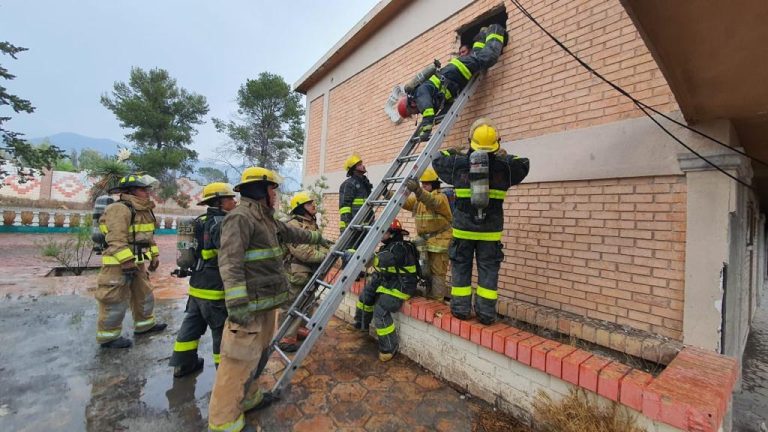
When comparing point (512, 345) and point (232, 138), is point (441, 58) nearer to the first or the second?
point (512, 345)

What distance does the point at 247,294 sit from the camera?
2.53 m

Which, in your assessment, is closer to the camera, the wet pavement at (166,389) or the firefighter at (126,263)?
the wet pavement at (166,389)

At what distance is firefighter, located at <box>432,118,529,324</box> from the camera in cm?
296

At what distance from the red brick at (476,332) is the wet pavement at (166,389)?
53 centimetres

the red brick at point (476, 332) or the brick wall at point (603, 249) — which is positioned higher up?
the brick wall at point (603, 249)

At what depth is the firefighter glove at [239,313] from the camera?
242 cm

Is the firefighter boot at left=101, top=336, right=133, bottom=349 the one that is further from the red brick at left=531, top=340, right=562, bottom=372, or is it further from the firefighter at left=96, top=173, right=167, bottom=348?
the red brick at left=531, top=340, right=562, bottom=372

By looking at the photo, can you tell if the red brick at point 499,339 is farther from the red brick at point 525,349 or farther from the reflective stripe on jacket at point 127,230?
A: the reflective stripe on jacket at point 127,230

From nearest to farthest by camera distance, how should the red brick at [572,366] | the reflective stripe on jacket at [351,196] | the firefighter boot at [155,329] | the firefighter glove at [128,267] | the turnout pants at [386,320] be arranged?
1. the red brick at [572,366]
2. the turnout pants at [386,320]
3. the firefighter glove at [128,267]
4. the firefighter boot at [155,329]
5. the reflective stripe on jacket at [351,196]

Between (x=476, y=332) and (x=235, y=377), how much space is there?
1.94m

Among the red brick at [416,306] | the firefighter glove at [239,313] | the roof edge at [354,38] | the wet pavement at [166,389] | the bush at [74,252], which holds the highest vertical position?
the roof edge at [354,38]

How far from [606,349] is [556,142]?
1977 millimetres

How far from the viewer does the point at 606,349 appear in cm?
290

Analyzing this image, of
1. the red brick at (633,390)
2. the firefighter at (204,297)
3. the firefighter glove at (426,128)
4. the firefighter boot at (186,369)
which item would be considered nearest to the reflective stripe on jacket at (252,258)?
the firefighter at (204,297)
